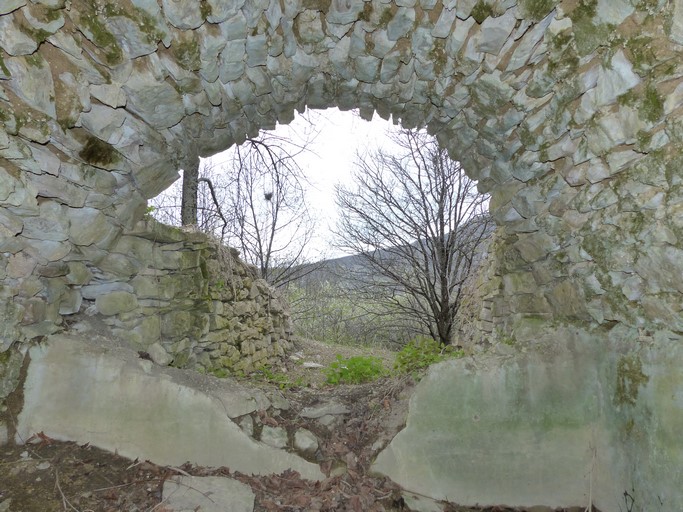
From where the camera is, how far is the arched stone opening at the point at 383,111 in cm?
182

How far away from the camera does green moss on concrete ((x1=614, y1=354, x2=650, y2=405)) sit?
235 centimetres

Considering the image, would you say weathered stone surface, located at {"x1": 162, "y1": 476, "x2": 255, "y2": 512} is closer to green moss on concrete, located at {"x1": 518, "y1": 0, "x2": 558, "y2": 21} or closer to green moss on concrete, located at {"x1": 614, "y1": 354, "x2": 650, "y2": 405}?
green moss on concrete, located at {"x1": 614, "y1": 354, "x2": 650, "y2": 405}

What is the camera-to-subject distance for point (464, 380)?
2803 mm

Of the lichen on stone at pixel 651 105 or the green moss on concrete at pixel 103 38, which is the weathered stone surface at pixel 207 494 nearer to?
the green moss on concrete at pixel 103 38

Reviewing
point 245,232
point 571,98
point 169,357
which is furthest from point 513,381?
point 245,232

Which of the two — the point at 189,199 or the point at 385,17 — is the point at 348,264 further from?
the point at 385,17

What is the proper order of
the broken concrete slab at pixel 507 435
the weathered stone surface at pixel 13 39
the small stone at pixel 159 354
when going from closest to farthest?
the weathered stone surface at pixel 13 39
the broken concrete slab at pixel 507 435
the small stone at pixel 159 354

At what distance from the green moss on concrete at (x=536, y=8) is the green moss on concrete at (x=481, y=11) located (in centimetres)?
14

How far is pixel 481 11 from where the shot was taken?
2.09 metres

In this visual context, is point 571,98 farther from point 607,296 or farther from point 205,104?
point 205,104

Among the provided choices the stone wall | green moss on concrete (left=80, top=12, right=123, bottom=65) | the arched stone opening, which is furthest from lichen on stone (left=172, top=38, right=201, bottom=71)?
the stone wall

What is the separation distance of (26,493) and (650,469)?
3.38 meters

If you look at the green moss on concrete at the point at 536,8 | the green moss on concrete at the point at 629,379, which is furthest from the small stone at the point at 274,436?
the green moss on concrete at the point at 536,8

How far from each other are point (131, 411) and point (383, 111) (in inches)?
106
